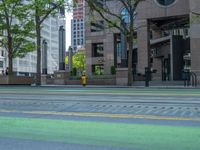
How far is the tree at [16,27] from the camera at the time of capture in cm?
4047

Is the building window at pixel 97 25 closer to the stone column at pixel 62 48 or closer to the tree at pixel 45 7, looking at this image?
the stone column at pixel 62 48

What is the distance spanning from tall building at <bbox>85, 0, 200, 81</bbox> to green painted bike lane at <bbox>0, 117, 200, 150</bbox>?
108ft

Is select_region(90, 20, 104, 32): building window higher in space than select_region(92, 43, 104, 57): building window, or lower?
higher

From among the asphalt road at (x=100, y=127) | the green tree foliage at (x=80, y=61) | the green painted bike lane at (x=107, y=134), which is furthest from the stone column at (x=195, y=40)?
the green tree foliage at (x=80, y=61)

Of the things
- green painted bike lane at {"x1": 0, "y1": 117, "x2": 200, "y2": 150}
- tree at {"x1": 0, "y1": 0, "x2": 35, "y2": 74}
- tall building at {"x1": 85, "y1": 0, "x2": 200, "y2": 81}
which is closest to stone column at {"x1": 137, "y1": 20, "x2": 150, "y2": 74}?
tall building at {"x1": 85, "y1": 0, "x2": 200, "y2": 81}

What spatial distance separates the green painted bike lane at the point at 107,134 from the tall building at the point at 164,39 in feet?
108

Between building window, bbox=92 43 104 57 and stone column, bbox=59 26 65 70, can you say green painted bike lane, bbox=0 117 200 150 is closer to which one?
stone column, bbox=59 26 65 70

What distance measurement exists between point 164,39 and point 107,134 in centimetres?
5341

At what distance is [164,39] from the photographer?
60125 millimetres

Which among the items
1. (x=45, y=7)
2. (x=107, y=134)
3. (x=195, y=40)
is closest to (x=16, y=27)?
(x=45, y=7)

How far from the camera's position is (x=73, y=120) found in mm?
9695

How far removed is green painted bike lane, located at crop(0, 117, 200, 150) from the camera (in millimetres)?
6859

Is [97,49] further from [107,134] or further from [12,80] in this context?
[107,134]

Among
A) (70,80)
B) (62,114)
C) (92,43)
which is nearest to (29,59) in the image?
(92,43)
